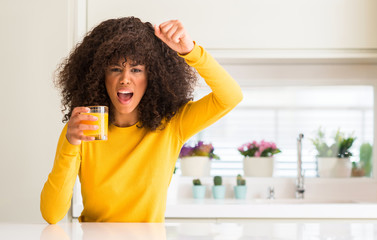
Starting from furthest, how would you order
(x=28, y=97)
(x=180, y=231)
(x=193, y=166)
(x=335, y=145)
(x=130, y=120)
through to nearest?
1. (x=335, y=145)
2. (x=193, y=166)
3. (x=28, y=97)
4. (x=130, y=120)
5. (x=180, y=231)

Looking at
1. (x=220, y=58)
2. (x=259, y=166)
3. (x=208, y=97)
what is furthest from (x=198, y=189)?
(x=208, y=97)

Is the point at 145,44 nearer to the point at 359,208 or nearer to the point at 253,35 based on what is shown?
the point at 253,35

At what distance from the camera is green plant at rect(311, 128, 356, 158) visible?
3122 millimetres

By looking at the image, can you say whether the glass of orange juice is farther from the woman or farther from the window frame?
the window frame

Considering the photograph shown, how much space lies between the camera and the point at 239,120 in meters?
3.20

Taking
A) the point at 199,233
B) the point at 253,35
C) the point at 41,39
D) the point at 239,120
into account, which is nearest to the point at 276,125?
the point at 239,120

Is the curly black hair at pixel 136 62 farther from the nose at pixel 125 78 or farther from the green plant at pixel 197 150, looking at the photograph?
the green plant at pixel 197 150

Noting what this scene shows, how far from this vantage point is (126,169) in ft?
5.07

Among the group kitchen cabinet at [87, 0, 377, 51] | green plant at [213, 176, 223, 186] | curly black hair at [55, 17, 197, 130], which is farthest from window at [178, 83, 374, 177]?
curly black hair at [55, 17, 197, 130]

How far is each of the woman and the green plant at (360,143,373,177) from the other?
1.85 metres

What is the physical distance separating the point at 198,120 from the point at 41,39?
1369 millimetres

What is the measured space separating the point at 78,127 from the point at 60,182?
198 mm

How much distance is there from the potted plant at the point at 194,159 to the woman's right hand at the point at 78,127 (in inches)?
66.0

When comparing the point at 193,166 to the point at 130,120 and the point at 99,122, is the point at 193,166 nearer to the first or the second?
the point at 130,120
